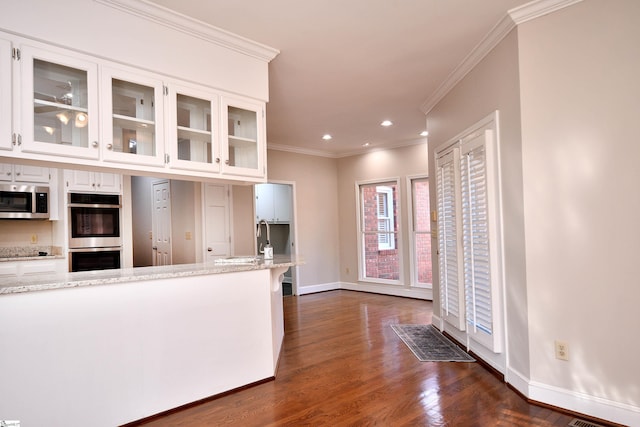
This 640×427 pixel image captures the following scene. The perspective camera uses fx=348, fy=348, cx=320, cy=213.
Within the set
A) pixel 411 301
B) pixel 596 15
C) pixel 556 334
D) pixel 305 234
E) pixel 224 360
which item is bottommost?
pixel 411 301

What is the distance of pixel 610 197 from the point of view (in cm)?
212

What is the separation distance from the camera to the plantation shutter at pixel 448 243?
137 inches

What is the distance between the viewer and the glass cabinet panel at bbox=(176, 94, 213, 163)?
2.53 m

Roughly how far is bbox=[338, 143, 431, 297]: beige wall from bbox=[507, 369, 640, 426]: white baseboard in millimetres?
3526

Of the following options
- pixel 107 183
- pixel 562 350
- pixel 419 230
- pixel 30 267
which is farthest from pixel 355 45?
pixel 30 267

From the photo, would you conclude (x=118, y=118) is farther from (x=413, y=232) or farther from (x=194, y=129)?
(x=413, y=232)

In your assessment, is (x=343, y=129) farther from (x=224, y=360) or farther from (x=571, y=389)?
(x=571, y=389)

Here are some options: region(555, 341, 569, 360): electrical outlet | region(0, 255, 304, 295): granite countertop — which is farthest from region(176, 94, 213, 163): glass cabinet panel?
region(555, 341, 569, 360): electrical outlet

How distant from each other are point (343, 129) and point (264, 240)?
10.8 feet

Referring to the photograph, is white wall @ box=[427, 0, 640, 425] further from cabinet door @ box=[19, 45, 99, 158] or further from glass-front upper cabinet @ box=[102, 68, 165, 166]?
cabinet door @ box=[19, 45, 99, 158]

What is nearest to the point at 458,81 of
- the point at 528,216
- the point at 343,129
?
the point at 528,216

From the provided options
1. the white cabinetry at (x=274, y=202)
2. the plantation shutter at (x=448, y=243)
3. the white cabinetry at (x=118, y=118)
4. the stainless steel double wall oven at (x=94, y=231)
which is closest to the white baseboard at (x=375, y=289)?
the white cabinetry at (x=274, y=202)

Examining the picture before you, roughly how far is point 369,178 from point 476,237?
3809 mm

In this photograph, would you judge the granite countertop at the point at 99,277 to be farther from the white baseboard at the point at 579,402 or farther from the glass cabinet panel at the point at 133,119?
the white baseboard at the point at 579,402
